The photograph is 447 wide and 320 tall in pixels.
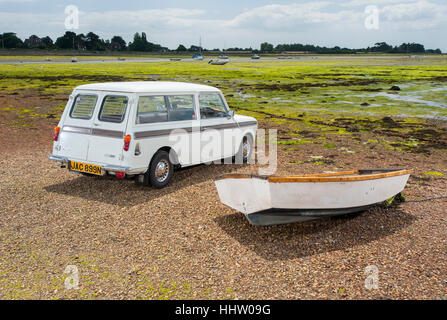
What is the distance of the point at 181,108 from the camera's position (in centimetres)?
984

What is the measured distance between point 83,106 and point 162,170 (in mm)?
2196

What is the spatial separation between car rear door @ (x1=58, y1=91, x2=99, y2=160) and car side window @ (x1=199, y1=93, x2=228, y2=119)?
8.25ft

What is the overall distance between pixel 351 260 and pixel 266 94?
2881cm

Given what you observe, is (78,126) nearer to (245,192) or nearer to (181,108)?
(181,108)

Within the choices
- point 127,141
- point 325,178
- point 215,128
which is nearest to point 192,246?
point 325,178

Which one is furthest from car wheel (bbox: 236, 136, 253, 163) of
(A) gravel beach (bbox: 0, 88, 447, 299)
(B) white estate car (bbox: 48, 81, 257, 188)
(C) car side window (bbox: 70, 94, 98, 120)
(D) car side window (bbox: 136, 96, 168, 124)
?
(C) car side window (bbox: 70, 94, 98, 120)

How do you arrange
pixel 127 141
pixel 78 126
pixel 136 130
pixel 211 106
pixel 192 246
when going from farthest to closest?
pixel 211 106
pixel 78 126
pixel 136 130
pixel 127 141
pixel 192 246

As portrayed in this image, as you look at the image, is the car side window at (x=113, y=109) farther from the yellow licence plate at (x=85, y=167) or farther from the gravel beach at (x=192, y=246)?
the gravel beach at (x=192, y=246)

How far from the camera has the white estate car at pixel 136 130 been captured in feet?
28.4

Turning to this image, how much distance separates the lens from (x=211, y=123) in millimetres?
10461

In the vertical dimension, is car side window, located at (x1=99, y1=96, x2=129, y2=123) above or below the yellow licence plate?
above

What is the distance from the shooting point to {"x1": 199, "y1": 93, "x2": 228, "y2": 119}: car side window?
1034 cm

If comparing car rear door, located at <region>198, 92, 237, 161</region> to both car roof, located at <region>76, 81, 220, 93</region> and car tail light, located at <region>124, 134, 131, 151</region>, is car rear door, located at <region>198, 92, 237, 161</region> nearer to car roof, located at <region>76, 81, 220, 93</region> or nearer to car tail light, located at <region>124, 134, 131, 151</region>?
car roof, located at <region>76, 81, 220, 93</region>

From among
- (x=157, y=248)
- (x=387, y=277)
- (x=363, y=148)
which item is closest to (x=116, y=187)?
(x=157, y=248)
